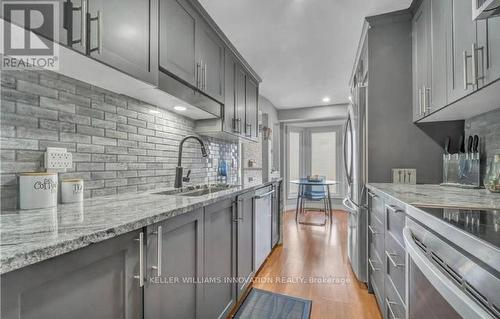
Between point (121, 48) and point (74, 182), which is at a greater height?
point (121, 48)

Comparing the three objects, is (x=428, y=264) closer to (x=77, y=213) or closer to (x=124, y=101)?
(x=77, y=213)

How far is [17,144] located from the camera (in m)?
0.95

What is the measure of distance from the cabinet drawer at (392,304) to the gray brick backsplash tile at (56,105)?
194 centimetres

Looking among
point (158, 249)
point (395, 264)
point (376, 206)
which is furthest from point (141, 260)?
point (376, 206)

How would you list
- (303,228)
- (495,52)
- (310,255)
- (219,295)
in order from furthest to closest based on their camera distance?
(303,228)
(310,255)
(219,295)
(495,52)

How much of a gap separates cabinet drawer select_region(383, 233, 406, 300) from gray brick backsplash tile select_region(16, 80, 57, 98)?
1872mm

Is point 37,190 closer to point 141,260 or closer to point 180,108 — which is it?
point 141,260

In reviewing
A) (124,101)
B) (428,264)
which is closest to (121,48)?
(124,101)

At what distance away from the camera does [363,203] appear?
208 centimetres

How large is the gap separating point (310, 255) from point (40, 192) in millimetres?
2638

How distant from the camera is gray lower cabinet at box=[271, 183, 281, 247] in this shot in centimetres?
284

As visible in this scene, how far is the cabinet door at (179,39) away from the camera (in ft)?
4.52

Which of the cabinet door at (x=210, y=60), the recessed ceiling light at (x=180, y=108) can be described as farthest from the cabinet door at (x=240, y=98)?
the recessed ceiling light at (x=180, y=108)

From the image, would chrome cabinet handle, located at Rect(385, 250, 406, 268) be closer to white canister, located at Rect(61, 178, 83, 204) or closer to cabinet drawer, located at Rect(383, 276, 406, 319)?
cabinet drawer, located at Rect(383, 276, 406, 319)
